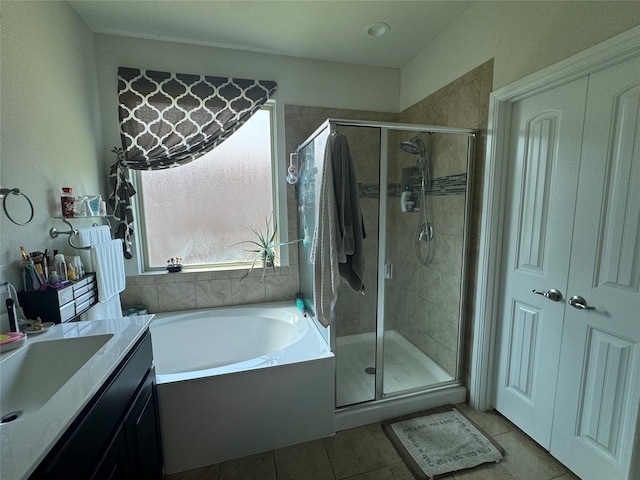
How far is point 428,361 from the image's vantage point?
2387mm

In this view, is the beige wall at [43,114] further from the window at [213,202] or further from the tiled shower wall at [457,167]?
the tiled shower wall at [457,167]

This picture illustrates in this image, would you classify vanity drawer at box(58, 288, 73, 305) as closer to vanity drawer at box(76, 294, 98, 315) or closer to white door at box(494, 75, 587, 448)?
vanity drawer at box(76, 294, 98, 315)

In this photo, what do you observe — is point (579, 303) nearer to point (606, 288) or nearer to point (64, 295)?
point (606, 288)

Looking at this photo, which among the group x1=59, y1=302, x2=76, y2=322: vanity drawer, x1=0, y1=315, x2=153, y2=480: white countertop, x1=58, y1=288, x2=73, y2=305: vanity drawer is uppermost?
x1=58, y1=288, x2=73, y2=305: vanity drawer

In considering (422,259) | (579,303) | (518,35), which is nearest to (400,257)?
(422,259)

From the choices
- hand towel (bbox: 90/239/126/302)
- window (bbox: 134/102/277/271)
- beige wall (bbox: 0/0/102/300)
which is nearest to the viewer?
beige wall (bbox: 0/0/102/300)

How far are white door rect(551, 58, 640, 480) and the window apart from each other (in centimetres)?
213

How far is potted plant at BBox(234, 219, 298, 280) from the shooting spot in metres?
2.54

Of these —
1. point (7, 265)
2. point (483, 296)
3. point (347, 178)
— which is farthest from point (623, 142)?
point (7, 265)

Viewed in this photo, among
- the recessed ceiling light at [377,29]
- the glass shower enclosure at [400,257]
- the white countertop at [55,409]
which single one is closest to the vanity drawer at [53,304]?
Answer: the white countertop at [55,409]

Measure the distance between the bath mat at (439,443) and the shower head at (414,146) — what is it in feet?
6.15

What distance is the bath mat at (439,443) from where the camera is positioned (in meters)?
1.55

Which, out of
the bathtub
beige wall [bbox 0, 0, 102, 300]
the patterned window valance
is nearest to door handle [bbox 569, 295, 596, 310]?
the bathtub

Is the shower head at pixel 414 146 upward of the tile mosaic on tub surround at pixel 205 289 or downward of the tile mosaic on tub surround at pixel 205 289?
upward
